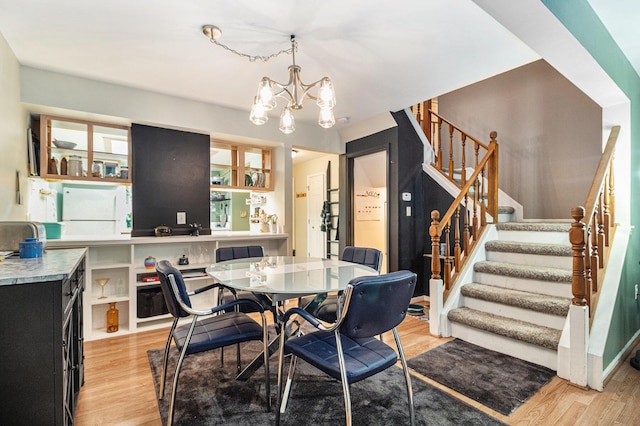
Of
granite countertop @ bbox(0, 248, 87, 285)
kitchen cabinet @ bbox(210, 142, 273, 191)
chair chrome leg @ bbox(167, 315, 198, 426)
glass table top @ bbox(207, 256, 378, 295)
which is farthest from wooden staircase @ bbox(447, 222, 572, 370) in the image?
granite countertop @ bbox(0, 248, 87, 285)

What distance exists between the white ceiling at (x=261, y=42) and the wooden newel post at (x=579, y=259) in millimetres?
1407

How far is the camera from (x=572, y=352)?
219 cm

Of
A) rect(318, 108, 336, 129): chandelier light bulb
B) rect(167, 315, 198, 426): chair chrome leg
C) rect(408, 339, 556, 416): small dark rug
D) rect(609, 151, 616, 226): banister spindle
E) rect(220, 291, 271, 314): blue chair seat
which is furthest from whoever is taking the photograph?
rect(609, 151, 616, 226): banister spindle

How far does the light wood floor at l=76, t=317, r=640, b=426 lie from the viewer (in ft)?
5.97

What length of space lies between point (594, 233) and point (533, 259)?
77 centimetres

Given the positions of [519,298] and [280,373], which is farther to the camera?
[519,298]

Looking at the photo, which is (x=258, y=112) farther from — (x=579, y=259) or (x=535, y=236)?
(x=535, y=236)

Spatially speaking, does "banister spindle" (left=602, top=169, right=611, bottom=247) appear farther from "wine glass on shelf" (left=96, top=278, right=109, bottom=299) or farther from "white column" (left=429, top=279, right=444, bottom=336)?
"wine glass on shelf" (left=96, top=278, right=109, bottom=299)

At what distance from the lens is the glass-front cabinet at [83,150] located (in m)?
3.19

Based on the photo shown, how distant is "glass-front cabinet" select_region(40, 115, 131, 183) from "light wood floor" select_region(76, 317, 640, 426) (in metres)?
1.83

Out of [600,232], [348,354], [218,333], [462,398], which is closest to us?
[348,354]

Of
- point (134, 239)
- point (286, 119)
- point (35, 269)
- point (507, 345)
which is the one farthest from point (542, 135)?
point (35, 269)

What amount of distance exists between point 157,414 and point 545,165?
16.5 ft

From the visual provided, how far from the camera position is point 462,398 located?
202 cm
